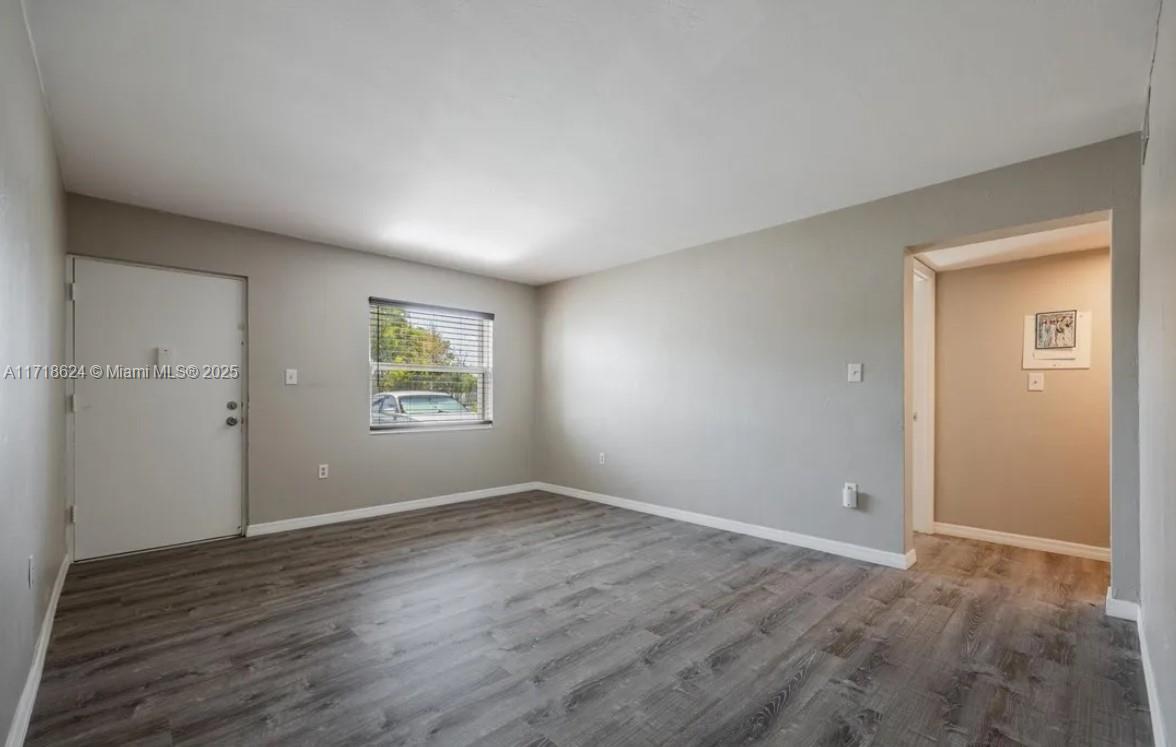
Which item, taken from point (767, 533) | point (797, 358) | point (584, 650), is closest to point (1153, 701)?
point (584, 650)

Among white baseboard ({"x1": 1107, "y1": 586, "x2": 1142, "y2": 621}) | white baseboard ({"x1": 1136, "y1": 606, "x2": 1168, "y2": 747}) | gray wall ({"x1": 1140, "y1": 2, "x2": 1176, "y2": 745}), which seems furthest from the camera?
white baseboard ({"x1": 1107, "y1": 586, "x2": 1142, "y2": 621})

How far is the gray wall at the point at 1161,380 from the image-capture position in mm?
1354

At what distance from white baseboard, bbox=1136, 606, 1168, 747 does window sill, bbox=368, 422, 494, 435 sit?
479 cm

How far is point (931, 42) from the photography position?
1.88 metres

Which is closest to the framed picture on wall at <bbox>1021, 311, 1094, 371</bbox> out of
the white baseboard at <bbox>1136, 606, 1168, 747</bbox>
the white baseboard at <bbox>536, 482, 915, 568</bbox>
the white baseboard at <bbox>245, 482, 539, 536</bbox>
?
the white baseboard at <bbox>536, 482, 915, 568</bbox>

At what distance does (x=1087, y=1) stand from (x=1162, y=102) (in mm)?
408

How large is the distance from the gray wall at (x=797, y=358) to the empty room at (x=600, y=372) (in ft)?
0.09

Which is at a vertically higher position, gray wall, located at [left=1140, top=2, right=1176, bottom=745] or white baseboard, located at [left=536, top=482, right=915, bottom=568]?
gray wall, located at [left=1140, top=2, right=1176, bottom=745]

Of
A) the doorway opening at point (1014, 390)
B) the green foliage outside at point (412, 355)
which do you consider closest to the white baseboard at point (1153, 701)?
→ the doorway opening at point (1014, 390)

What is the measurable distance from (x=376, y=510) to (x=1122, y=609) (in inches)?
196

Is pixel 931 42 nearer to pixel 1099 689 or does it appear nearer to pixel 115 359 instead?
pixel 1099 689

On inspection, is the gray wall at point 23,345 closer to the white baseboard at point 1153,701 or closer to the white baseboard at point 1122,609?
the white baseboard at point 1153,701

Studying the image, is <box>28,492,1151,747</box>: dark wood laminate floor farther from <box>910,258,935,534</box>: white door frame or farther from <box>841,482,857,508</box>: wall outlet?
<box>910,258,935,534</box>: white door frame

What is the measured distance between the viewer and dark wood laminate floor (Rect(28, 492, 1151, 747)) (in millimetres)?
1744
